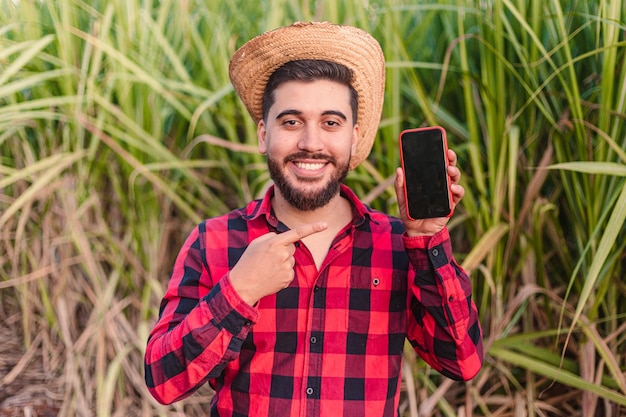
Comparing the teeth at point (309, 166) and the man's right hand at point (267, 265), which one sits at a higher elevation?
the teeth at point (309, 166)

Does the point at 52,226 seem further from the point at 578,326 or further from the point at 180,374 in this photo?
the point at 578,326

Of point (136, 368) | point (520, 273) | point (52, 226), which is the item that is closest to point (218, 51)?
point (52, 226)

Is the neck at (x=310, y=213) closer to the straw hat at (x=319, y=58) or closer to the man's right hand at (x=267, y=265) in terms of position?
the straw hat at (x=319, y=58)

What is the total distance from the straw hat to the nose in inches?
7.7

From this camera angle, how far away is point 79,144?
2.04m

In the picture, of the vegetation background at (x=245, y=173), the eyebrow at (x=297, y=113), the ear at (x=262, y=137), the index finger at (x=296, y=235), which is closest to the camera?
the index finger at (x=296, y=235)

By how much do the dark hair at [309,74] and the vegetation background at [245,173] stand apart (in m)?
0.38

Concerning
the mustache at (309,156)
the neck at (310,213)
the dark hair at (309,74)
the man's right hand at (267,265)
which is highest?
the dark hair at (309,74)

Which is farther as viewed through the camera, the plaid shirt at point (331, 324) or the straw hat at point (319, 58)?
the straw hat at point (319, 58)

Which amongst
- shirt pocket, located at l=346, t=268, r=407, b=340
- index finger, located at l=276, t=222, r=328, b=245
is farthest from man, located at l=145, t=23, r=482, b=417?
index finger, located at l=276, t=222, r=328, b=245

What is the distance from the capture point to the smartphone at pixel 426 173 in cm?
117

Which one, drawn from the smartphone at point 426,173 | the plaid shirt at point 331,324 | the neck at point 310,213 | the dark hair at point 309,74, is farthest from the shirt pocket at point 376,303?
the dark hair at point 309,74

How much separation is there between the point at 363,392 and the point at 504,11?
1.19m

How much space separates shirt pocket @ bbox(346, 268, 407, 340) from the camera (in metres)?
1.36
